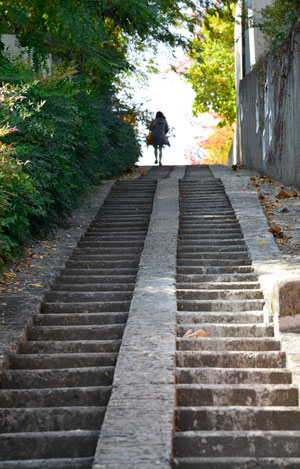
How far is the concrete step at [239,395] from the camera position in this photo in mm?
4305

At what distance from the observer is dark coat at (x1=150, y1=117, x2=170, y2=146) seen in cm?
2064

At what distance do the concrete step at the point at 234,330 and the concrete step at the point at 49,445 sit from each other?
1.77 meters

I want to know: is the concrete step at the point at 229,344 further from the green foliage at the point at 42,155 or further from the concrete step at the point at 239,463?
the green foliage at the point at 42,155

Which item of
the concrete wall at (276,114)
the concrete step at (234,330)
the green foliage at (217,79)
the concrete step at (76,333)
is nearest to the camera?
the concrete step at (234,330)

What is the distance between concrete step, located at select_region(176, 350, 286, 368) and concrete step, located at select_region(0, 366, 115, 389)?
22.7 inches

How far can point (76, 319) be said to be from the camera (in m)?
5.92

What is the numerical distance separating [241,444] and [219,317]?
2.04m

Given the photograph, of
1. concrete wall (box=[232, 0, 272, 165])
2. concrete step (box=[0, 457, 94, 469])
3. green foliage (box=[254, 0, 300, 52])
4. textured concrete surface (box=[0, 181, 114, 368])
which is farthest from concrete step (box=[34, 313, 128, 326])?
concrete wall (box=[232, 0, 272, 165])

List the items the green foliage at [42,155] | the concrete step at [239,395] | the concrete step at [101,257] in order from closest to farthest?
the concrete step at [239,395] → the green foliage at [42,155] → the concrete step at [101,257]

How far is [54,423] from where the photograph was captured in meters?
4.13

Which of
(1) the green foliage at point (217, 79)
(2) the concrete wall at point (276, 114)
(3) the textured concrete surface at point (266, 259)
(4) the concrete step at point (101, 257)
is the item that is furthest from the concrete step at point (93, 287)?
(1) the green foliage at point (217, 79)

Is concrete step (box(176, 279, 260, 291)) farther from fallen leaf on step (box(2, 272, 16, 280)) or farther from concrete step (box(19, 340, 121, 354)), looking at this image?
fallen leaf on step (box(2, 272, 16, 280))

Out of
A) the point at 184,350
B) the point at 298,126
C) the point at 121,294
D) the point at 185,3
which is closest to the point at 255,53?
the point at 185,3

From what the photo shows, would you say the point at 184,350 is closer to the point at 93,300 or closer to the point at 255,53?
the point at 93,300
